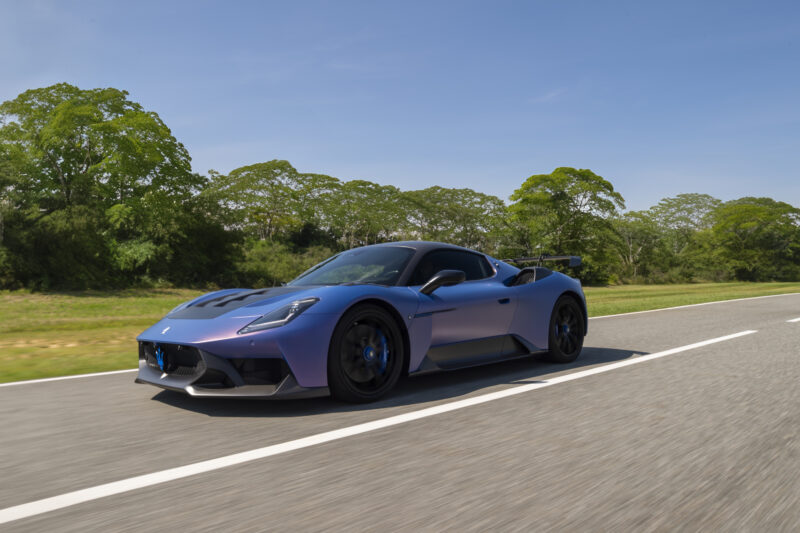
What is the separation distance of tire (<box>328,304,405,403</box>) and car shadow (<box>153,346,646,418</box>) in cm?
12

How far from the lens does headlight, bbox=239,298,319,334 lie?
4.15 m

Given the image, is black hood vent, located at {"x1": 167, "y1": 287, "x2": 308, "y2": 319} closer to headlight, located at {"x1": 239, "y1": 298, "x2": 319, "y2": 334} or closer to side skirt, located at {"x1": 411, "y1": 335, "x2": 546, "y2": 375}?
headlight, located at {"x1": 239, "y1": 298, "x2": 319, "y2": 334}

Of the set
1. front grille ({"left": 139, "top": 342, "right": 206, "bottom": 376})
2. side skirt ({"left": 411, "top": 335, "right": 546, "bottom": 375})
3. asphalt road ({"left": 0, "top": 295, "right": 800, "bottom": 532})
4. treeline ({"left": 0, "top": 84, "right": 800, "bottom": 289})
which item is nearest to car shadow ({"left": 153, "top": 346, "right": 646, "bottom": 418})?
asphalt road ({"left": 0, "top": 295, "right": 800, "bottom": 532})

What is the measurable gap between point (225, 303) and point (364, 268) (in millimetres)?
1246

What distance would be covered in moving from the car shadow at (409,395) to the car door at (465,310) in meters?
0.25

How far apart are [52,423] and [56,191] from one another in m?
33.0

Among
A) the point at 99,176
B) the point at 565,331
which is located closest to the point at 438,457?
the point at 565,331

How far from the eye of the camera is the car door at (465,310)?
16.5 ft

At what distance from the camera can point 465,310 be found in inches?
208

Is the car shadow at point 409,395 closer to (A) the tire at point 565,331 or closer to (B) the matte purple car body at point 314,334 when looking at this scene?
(A) the tire at point 565,331


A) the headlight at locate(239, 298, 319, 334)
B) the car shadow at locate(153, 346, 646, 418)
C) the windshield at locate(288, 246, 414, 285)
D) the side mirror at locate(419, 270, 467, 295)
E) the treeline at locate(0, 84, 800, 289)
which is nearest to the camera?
the headlight at locate(239, 298, 319, 334)

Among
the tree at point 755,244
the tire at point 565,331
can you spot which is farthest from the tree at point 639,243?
the tire at point 565,331

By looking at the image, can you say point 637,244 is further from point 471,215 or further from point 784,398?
point 784,398

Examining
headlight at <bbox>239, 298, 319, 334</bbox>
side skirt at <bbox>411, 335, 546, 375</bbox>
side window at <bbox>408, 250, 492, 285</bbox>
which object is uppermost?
side window at <bbox>408, 250, 492, 285</bbox>
